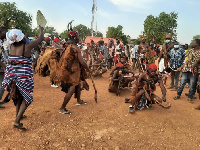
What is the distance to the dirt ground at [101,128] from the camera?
9.86 ft

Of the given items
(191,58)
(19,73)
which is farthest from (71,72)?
(191,58)

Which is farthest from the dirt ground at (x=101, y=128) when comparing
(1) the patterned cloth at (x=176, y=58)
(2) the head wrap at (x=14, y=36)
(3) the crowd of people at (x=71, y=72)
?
(1) the patterned cloth at (x=176, y=58)

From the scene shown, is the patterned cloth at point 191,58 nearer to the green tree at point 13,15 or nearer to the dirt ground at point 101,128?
the dirt ground at point 101,128

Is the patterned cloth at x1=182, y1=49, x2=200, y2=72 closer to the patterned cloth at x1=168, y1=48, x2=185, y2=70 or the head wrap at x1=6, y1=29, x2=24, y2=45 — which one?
the patterned cloth at x1=168, y1=48, x2=185, y2=70

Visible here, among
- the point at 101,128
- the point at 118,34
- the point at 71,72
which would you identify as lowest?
the point at 101,128

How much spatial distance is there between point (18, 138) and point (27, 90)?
2.75ft

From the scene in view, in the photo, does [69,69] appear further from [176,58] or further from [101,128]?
[176,58]

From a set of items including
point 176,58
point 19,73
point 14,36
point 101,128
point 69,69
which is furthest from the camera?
point 176,58

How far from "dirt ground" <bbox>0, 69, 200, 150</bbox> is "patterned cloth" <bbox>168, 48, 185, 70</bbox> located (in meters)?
1.88

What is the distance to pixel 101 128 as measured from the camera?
360 centimetres

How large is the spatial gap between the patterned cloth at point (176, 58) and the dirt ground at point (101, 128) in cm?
188

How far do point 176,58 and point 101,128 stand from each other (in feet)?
14.5

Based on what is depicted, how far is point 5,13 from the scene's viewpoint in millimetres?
32750

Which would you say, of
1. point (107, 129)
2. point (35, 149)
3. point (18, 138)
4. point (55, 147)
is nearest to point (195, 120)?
point (107, 129)
